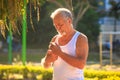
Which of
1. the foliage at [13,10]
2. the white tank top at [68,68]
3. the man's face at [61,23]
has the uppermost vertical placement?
the foliage at [13,10]

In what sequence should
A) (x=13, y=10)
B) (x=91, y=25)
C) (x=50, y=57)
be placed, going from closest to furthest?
(x=50, y=57)
(x=13, y=10)
(x=91, y=25)

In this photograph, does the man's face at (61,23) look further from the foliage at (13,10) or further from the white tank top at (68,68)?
the foliage at (13,10)

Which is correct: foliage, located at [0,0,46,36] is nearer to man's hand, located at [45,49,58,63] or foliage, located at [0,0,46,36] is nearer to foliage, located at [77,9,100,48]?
man's hand, located at [45,49,58,63]

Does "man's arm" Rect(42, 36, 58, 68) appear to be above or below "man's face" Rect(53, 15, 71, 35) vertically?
below

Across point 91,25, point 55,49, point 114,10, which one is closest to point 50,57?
point 55,49

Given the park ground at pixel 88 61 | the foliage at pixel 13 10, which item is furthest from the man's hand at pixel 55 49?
the park ground at pixel 88 61

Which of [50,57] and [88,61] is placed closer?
[50,57]

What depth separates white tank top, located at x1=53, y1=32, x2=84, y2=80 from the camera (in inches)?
179

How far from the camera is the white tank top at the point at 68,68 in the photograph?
4.55 m

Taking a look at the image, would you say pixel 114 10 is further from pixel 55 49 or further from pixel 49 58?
pixel 55 49

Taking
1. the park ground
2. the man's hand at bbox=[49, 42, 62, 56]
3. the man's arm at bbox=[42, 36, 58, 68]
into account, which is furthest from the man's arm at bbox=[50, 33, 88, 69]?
the park ground

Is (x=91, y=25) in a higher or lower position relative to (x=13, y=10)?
higher

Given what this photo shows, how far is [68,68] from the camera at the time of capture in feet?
15.0

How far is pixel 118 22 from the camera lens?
199ft
